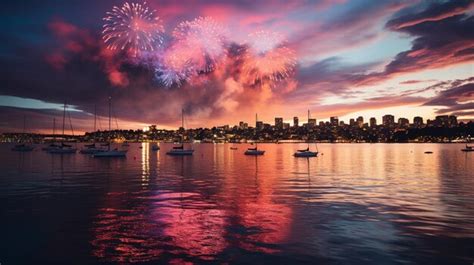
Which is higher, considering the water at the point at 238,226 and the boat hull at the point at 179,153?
the boat hull at the point at 179,153

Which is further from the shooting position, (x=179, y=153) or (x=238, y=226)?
(x=179, y=153)

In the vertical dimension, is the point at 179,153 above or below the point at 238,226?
above

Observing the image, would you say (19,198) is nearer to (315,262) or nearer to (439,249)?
(315,262)

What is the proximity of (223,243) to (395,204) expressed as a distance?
55.1 feet

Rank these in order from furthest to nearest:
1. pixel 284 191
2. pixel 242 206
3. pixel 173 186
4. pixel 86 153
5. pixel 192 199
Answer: pixel 86 153 < pixel 173 186 < pixel 284 191 < pixel 192 199 < pixel 242 206

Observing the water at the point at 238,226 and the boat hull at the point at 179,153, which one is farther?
the boat hull at the point at 179,153

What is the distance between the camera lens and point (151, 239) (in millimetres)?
18328

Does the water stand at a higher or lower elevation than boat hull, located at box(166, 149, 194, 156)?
lower

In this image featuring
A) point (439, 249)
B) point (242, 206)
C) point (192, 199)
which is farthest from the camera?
point (192, 199)

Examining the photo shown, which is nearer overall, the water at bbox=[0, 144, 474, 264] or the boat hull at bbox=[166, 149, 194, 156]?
the water at bbox=[0, 144, 474, 264]

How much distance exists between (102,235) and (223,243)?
638cm

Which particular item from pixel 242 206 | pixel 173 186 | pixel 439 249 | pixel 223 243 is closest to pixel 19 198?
pixel 173 186

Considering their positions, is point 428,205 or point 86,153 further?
point 86,153

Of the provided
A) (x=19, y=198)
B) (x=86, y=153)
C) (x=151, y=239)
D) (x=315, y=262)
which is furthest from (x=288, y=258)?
(x=86, y=153)
